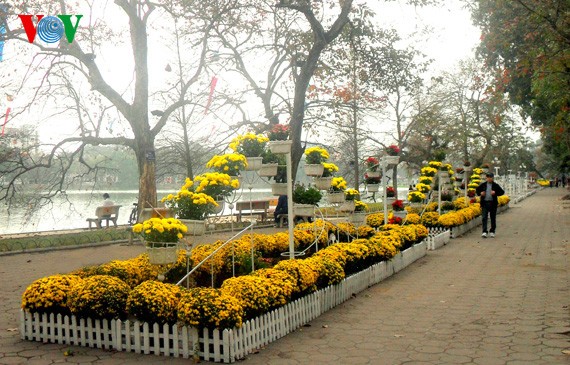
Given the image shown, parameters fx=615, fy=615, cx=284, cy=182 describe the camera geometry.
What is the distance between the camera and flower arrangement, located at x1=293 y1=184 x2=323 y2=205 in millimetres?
11602

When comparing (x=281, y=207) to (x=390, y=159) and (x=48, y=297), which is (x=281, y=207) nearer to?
(x=390, y=159)

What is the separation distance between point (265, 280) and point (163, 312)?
1352 mm

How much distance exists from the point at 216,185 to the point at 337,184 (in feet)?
14.8

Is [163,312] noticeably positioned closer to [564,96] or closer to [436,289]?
[436,289]

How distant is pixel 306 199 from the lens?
38.3 feet

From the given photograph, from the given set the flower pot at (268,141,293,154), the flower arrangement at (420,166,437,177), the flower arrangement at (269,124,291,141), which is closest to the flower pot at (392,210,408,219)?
the flower arrangement at (420,166,437,177)

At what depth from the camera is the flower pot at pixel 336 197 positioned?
40.4 ft

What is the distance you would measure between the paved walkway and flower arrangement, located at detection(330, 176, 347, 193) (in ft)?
6.80

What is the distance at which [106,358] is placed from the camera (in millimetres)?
6383

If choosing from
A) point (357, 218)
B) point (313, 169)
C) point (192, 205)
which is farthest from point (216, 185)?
point (357, 218)

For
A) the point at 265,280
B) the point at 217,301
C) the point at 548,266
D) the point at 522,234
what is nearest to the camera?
the point at 217,301

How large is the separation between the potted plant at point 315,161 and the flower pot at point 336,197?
4.27 ft

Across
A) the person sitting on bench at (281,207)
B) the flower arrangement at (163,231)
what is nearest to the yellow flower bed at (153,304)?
the flower arrangement at (163,231)

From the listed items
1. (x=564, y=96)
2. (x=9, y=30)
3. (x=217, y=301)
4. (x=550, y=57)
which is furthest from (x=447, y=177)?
(x=217, y=301)
